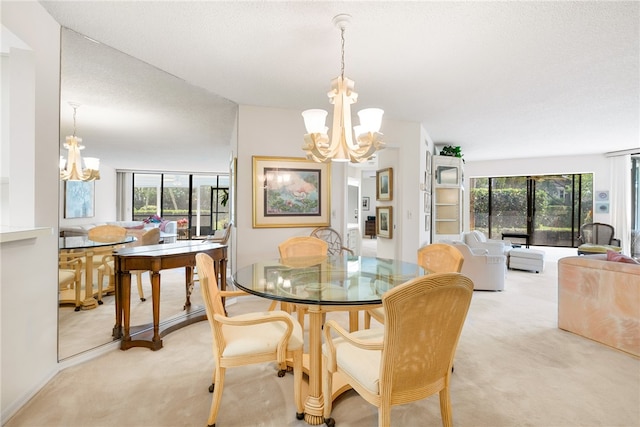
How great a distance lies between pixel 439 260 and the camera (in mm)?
2580

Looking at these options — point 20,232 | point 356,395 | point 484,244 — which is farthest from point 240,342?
point 484,244

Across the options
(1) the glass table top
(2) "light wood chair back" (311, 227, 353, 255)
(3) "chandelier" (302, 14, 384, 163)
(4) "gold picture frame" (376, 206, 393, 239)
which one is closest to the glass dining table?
(1) the glass table top

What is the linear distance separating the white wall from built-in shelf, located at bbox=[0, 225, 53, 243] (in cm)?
6

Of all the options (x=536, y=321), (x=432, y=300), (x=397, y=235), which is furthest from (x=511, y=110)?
(x=432, y=300)

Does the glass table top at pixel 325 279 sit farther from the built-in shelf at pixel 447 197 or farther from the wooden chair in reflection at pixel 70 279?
the built-in shelf at pixel 447 197

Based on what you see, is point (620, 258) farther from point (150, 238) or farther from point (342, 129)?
point (150, 238)

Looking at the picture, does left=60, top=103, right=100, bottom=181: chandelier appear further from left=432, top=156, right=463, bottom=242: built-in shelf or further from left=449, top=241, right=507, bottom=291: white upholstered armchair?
left=432, top=156, right=463, bottom=242: built-in shelf

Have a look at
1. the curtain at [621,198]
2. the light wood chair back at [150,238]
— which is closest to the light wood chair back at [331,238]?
the light wood chair back at [150,238]

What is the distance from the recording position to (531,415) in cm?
180

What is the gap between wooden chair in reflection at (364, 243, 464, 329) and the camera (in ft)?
7.80

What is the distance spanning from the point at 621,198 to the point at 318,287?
8.47 meters

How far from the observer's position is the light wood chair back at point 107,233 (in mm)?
2635

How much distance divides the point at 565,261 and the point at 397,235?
2.15 meters

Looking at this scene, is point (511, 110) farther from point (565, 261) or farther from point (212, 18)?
point (212, 18)
